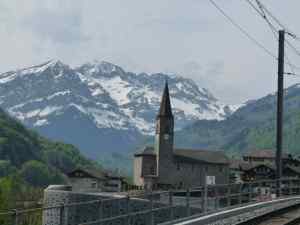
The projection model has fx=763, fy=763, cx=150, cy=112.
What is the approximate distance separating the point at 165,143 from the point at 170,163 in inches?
220

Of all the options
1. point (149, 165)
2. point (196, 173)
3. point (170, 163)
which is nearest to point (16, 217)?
point (170, 163)

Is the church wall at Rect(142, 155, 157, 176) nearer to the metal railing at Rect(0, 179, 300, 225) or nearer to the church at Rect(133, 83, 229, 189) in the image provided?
the church at Rect(133, 83, 229, 189)

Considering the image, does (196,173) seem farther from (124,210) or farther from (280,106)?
(124,210)

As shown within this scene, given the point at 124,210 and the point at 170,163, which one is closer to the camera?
the point at 124,210

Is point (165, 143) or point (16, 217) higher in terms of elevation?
point (165, 143)

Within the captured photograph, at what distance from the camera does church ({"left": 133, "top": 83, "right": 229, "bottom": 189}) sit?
18800cm

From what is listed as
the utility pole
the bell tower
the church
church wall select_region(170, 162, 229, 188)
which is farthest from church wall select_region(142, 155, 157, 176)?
the utility pole

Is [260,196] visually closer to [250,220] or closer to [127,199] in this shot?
[250,220]

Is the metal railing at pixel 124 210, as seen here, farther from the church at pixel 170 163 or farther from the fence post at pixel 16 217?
the church at pixel 170 163

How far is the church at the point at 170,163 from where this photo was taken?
617 feet

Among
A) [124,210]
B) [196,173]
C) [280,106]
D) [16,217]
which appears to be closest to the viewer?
[16,217]

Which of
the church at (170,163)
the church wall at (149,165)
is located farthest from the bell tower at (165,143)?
the church wall at (149,165)

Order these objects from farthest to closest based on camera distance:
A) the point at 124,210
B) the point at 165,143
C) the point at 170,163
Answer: the point at 165,143 → the point at 170,163 → the point at 124,210

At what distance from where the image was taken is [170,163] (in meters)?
189
